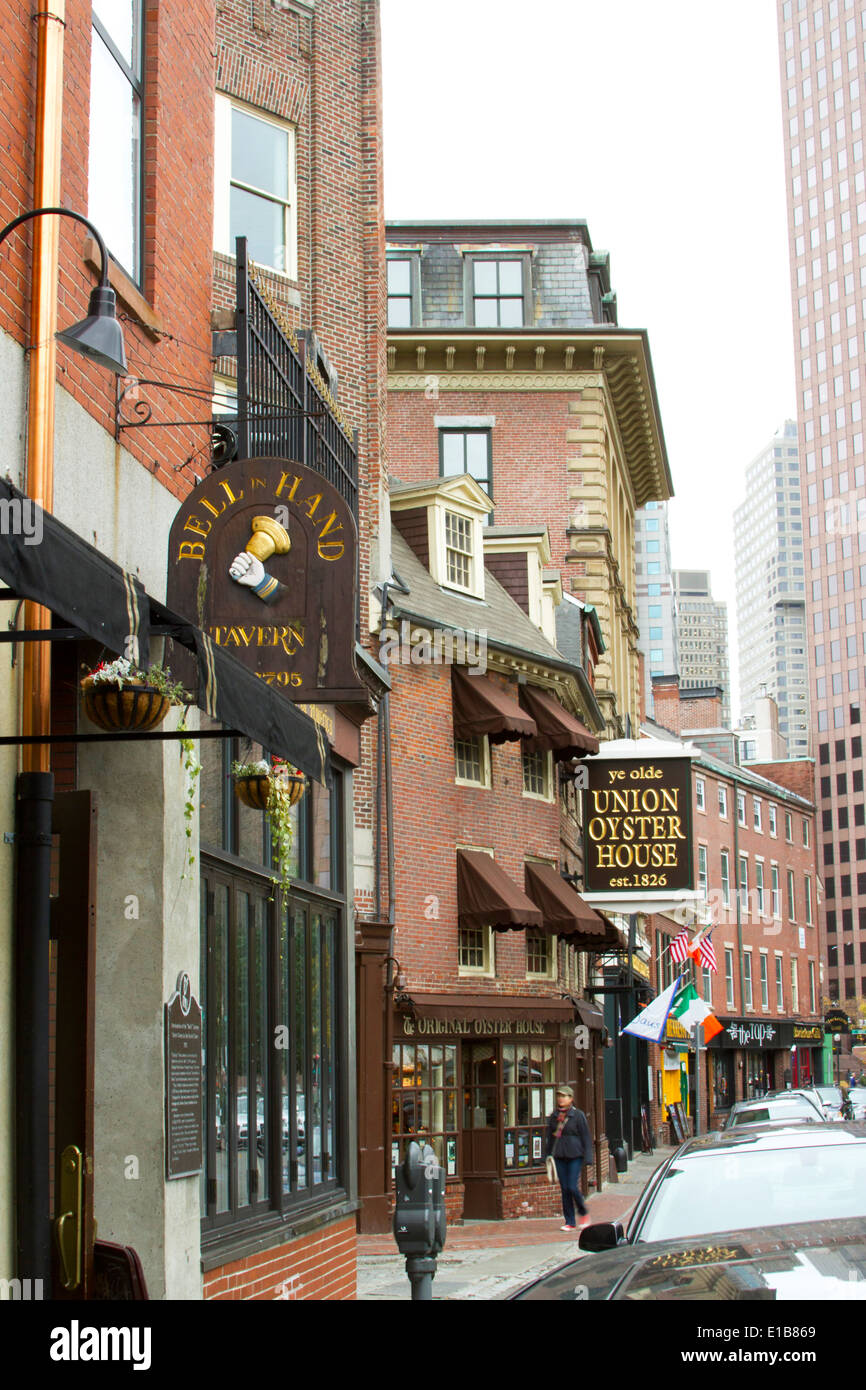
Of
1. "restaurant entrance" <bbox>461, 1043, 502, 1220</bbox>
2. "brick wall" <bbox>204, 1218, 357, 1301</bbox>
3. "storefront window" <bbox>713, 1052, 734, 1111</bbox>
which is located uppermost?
"brick wall" <bbox>204, 1218, 357, 1301</bbox>

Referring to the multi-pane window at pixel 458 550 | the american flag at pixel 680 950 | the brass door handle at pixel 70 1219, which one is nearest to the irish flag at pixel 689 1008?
the american flag at pixel 680 950

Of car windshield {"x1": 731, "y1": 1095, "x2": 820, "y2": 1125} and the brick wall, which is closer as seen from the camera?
the brick wall

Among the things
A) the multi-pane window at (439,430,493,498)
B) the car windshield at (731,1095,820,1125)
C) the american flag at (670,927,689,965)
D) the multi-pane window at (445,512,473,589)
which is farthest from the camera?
the multi-pane window at (439,430,493,498)

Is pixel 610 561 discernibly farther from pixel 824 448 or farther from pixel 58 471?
pixel 824 448

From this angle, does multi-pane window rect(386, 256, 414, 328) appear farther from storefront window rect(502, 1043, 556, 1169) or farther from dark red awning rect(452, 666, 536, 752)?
storefront window rect(502, 1043, 556, 1169)

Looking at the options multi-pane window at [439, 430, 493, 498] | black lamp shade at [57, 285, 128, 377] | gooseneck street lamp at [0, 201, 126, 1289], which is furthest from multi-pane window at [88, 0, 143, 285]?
multi-pane window at [439, 430, 493, 498]

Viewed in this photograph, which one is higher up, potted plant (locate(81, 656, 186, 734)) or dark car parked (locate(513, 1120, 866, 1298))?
potted plant (locate(81, 656, 186, 734))

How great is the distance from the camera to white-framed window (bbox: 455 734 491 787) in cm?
2397

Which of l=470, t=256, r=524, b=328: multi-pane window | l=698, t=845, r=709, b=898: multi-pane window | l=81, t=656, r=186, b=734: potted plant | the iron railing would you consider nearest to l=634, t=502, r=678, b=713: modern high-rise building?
l=698, t=845, r=709, b=898: multi-pane window

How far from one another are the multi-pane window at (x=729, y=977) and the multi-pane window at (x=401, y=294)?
3239cm

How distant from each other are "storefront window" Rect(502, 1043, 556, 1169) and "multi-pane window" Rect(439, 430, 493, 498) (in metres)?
15.0

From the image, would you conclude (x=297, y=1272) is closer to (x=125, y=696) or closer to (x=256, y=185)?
(x=125, y=696)

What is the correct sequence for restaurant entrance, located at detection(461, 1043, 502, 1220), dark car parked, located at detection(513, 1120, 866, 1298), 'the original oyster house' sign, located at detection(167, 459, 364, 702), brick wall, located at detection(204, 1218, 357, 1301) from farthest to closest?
restaurant entrance, located at detection(461, 1043, 502, 1220) → brick wall, located at detection(204, 1218, 357, 1301) → 'the original oyster house' sign, located at detection(167, 459, 364, 702) → dark car parked, located at detection(513, 1120, 866, 1298)

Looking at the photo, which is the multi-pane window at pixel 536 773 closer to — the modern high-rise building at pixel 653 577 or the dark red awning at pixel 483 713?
the dark red awning at pixel 483 713
